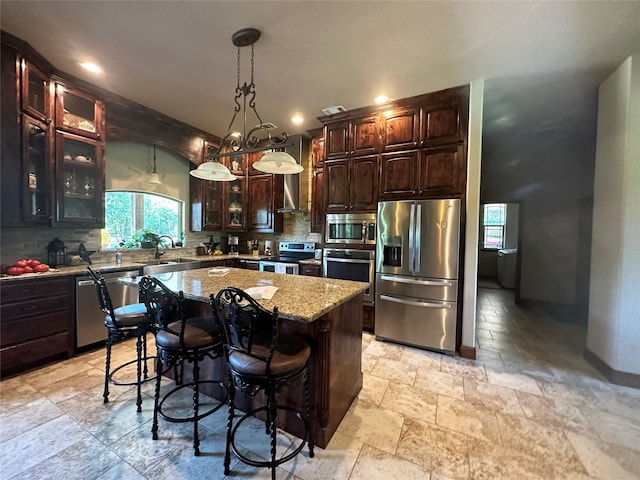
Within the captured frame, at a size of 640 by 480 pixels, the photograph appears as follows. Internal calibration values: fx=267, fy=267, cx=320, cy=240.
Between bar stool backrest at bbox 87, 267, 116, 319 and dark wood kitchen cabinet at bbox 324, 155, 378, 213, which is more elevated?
dark wood kitchen cabinet at bbox 324, 155, 378, 213

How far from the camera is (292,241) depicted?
4980 millimetres

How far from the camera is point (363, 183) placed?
3.54 metres

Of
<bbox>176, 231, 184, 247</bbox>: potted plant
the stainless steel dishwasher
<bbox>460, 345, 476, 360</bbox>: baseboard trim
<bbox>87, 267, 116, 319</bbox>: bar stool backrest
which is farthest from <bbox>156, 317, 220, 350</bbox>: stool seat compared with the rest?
<bbox>176, 231, 184, 247</bbox>: potted plant

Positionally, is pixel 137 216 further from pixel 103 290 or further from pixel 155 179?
pixel 103 290

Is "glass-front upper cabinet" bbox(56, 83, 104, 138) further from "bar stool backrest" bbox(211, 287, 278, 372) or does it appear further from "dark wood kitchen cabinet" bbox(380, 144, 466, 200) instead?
"dark wood kitchen cabinet" bbox(380, 144, 466, 200)

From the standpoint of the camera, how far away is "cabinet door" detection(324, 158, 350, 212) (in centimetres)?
366

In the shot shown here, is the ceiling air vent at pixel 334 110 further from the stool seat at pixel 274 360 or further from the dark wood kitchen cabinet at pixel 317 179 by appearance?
the stool seat at pixel 274 360

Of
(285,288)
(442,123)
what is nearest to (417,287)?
(285,288)

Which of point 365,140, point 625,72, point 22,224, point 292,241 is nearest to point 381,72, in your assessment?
point 365,140

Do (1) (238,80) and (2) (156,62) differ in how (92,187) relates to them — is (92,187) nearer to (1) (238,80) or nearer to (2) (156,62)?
(2) (156,62)

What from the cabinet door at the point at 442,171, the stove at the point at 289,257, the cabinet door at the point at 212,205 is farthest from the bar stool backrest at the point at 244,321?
the cabinet door at the point at 212,205

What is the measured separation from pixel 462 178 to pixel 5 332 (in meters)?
4.68

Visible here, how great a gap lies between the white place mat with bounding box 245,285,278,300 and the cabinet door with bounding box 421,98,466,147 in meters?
2.53

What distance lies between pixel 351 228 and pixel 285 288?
1819 millimetres
